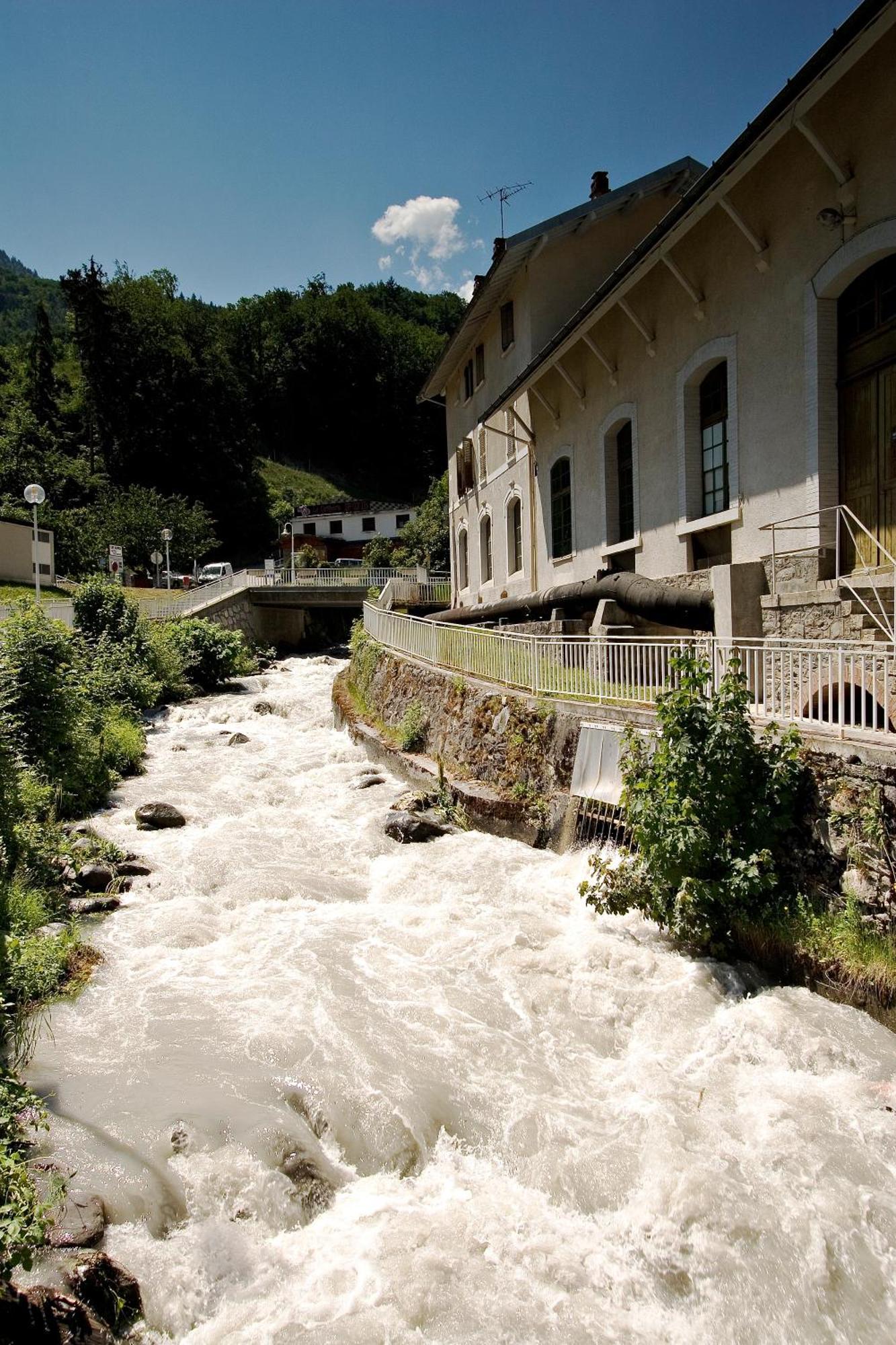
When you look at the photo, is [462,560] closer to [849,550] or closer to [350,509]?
[849,550]

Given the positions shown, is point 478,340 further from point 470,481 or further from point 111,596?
point 111,596

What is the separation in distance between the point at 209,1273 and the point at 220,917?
16.4 feet

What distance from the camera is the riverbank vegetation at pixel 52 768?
4.84 metres

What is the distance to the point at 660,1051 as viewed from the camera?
19.5ft

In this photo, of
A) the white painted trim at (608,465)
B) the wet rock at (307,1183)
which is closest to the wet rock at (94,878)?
the wet rock at (307,1183)

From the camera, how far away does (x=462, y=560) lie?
28.8m

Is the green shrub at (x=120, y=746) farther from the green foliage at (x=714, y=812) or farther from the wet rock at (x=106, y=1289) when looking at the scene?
the wet rock at (x=106, y=1289)

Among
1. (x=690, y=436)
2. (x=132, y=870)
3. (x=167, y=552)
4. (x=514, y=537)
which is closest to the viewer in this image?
(x=132, y=870)

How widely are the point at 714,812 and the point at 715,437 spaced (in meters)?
8.18

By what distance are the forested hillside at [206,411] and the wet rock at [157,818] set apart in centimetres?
3491

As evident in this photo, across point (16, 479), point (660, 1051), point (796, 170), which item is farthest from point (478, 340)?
point (16, 479)

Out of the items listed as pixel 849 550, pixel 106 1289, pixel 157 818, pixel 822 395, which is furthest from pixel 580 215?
pixel 106 1289

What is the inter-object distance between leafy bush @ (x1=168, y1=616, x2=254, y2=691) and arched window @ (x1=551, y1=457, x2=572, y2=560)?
557 inches

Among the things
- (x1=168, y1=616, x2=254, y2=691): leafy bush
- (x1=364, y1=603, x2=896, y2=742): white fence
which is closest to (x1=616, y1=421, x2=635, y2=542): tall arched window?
(x1=364, y1=603, x2=896, y2=742): white fence
